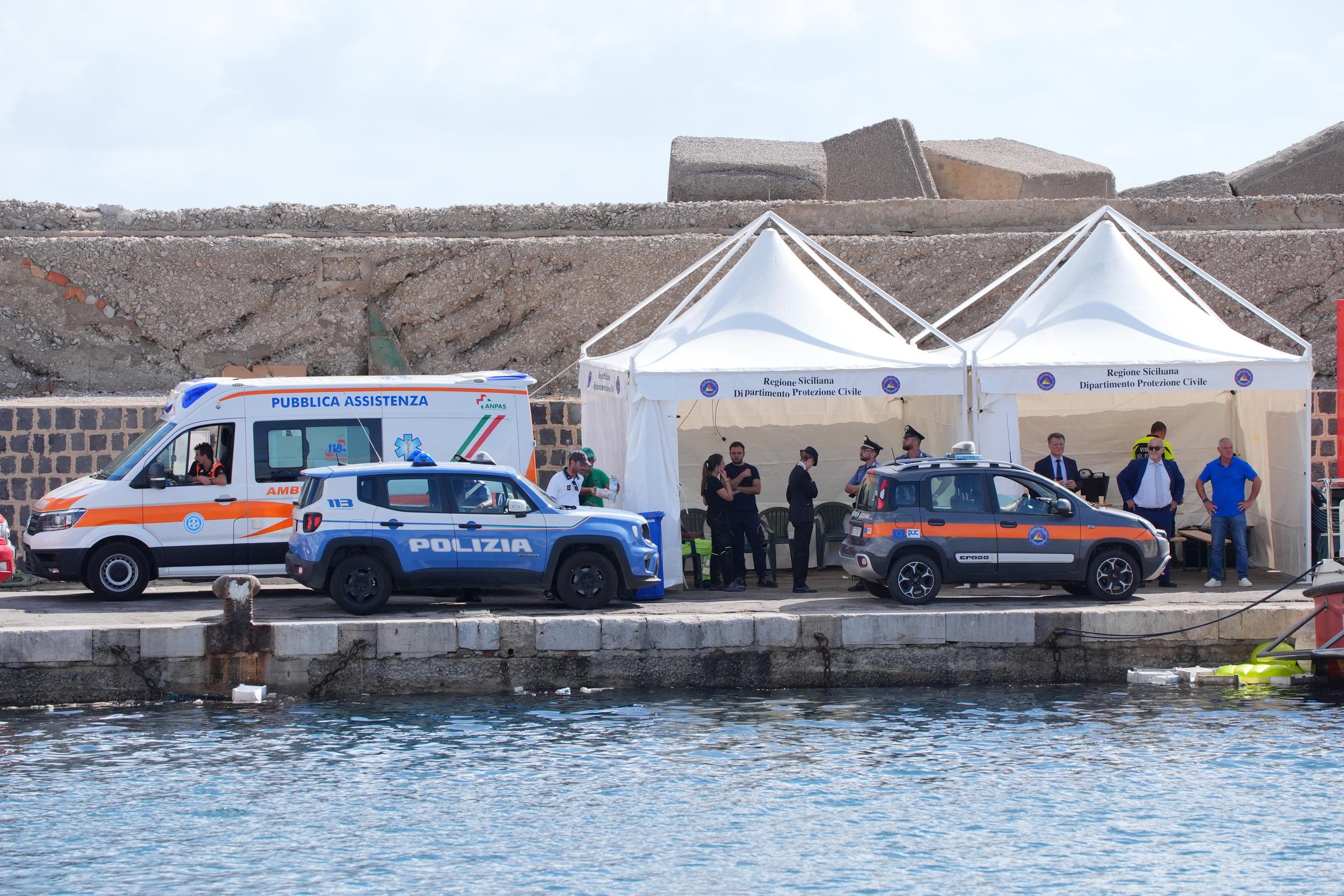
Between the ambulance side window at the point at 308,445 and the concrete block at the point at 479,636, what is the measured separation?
294 centimetres

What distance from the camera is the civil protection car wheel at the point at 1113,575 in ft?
51.3

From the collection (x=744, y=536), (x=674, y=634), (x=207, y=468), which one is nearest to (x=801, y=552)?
(x=744, y=536)

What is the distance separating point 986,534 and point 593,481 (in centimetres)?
414

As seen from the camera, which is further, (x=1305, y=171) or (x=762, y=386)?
(x=1305, y=171)

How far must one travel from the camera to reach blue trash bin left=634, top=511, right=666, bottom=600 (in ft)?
53.1

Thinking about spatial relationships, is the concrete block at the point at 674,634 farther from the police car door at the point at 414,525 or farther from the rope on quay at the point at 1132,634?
the rope on quay at the point at 1132,634

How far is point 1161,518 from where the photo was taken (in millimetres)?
17266

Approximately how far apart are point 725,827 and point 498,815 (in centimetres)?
160

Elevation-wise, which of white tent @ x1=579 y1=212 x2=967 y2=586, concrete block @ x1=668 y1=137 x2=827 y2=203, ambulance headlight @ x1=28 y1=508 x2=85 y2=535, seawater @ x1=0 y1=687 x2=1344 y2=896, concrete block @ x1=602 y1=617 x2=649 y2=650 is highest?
concrete block @ x1=668 y1=137 x2=827 y2=203

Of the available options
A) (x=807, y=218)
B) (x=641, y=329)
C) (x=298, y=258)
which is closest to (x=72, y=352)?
(x=298, y=258)

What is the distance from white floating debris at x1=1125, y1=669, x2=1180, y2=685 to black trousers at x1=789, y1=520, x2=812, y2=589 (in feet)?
12.1

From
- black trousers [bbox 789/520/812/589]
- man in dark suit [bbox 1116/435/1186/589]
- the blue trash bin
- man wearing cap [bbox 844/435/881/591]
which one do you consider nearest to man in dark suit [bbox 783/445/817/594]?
black trousers [bbox 789/520/812/589]

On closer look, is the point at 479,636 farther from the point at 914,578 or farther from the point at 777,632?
the point at 914,578

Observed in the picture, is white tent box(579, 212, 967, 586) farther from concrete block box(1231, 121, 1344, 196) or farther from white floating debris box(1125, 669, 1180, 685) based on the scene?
concrete block box(1231, 121, 1344, 196)
